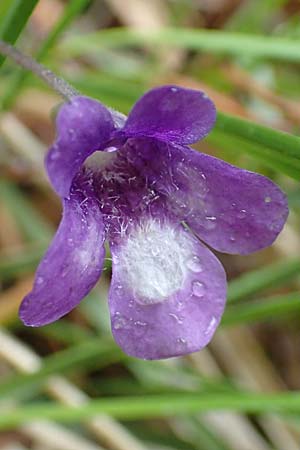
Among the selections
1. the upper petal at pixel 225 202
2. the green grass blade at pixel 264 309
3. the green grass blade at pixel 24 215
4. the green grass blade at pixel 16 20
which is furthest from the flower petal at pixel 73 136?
the green grass blade at pixel 24 215

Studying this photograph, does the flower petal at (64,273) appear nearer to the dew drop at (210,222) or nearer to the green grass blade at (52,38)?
the dew drop at (210,222)

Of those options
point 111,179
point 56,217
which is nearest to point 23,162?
point 56,217

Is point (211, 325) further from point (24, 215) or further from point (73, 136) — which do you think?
point (24, 215)

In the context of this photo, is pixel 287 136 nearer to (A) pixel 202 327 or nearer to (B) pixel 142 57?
(A) pixel 202 327

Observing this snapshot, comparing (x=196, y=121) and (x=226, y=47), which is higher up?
(x=196, y=121)

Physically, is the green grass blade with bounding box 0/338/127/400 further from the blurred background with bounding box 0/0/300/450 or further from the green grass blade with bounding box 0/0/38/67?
the green grass blade with bounding box 0/0/38/67

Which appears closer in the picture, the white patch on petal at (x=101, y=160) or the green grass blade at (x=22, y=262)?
the white patch on petal at (x=101, y=160)

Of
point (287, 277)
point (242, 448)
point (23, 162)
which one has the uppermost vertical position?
point (287, 277)
